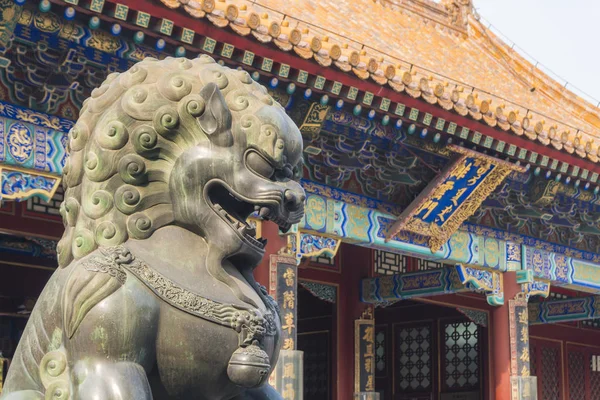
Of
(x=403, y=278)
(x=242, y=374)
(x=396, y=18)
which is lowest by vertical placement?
(x=242, y=374)

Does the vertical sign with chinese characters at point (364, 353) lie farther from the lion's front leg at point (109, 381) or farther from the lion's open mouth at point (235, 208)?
the lion's front leg at point (109, 381)

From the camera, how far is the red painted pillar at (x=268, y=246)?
7.74 meters

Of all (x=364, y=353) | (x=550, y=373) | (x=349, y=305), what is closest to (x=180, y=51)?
(x=349, y=305)

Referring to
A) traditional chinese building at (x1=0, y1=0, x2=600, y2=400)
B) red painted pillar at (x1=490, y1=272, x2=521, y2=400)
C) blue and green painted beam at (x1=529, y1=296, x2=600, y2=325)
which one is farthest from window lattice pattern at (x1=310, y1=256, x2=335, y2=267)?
blue and green painted beam at (x1=529, y1=296, x2=600, y2=325)

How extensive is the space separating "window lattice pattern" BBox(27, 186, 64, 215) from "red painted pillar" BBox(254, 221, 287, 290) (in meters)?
1.70

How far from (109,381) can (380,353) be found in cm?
1067

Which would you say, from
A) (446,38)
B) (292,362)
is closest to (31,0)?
(292,362)

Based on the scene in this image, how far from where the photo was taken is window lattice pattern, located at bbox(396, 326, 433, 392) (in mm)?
12578

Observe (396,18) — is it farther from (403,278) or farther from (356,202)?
(356,202)

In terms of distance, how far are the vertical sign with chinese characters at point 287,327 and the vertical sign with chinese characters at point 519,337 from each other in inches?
119

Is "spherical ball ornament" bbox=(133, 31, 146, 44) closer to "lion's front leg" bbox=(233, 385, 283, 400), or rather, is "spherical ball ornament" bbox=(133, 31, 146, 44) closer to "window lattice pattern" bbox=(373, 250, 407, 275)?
"lion's front leg" bbox=(233, 385, 283, 400)

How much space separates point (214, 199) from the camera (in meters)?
2.70

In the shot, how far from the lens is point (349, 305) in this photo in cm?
1105

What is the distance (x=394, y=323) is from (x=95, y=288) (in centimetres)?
1054
